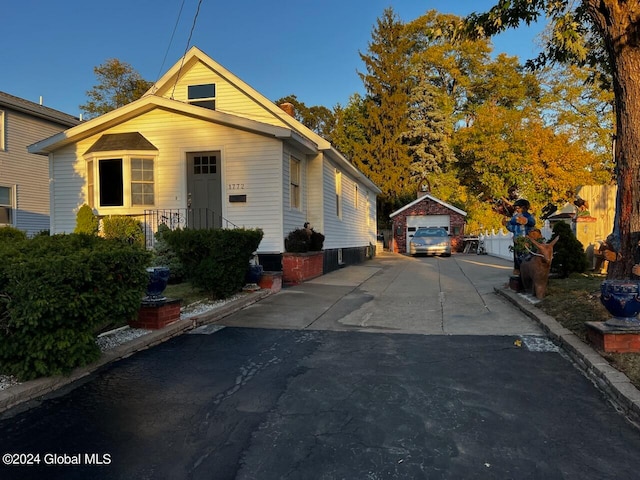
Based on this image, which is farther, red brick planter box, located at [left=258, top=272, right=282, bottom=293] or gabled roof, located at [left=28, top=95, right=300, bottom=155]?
gabled roof, located at [left=28, top=95, right=300, bottom=155]

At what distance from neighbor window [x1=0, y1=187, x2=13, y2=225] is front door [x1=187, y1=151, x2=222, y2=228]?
32.3ft

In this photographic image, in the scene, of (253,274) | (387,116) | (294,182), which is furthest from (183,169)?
(387,116)

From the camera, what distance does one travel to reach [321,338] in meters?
6.01

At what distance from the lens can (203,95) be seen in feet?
48.2

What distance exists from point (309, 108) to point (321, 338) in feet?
147

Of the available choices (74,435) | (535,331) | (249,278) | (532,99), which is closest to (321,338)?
(535,331)

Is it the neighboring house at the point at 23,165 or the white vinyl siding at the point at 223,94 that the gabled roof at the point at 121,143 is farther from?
the neighboring house at the point at 23,165

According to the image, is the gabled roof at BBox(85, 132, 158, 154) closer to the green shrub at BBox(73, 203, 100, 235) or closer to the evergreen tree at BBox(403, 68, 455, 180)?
the green shrub at BBox(73, 203, 100, 235)

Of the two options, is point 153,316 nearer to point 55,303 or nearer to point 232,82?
point 55,303

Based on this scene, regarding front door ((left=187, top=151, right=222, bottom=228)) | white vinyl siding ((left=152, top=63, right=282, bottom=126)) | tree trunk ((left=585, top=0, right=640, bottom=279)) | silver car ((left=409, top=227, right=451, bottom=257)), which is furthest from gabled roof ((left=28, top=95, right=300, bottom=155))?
silver car ((left=409, top=227, right=451, bottom=257))

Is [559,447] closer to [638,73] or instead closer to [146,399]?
[146,399]

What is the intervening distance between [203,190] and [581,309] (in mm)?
9566

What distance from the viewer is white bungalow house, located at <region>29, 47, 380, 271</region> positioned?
38.5 feet

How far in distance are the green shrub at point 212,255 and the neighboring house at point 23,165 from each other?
43.0 ft
